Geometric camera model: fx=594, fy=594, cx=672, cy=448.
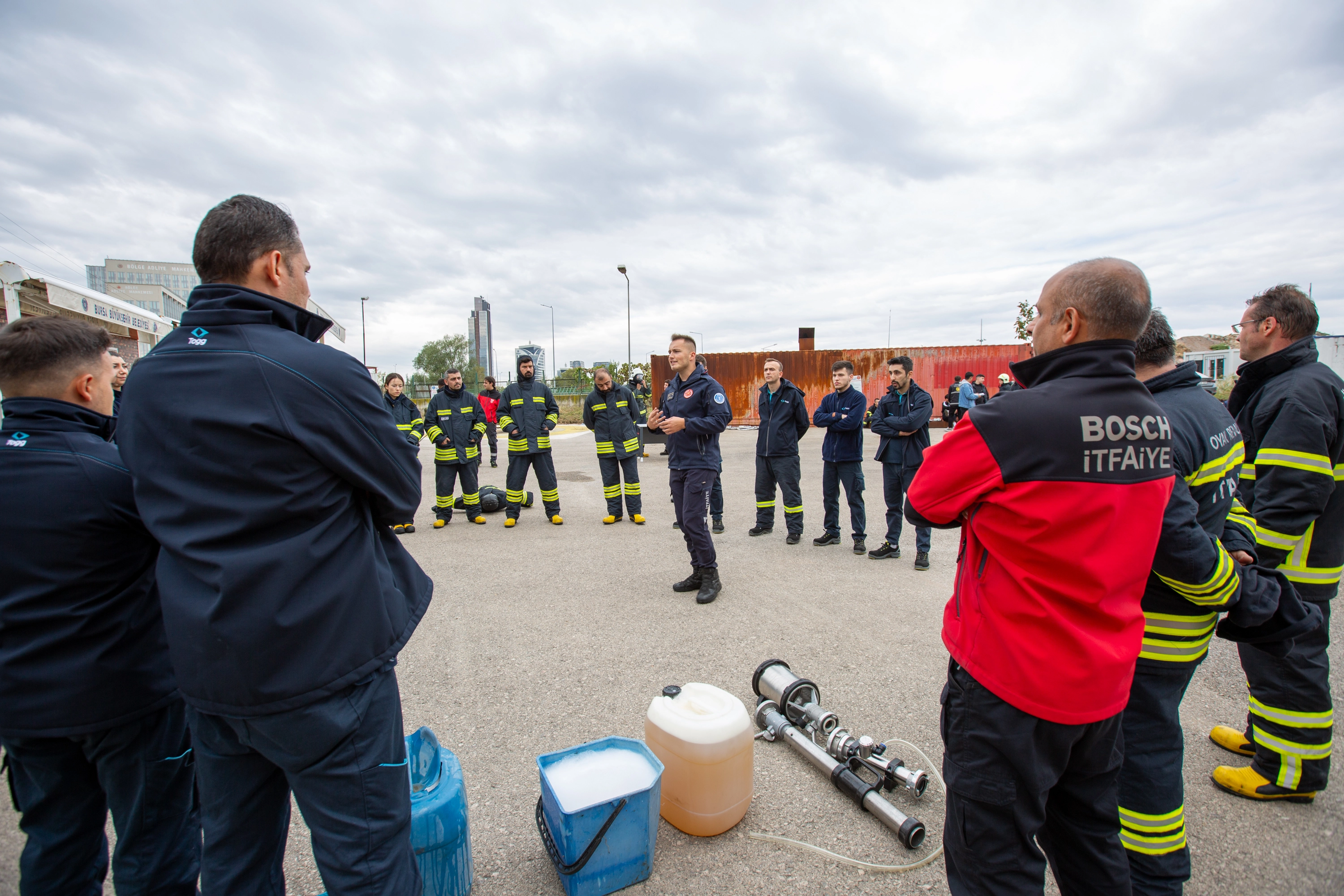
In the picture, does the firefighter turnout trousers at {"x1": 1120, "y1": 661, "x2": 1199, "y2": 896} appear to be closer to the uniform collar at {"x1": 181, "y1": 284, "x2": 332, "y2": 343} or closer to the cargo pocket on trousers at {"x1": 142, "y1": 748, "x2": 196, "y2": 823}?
the uniform collar at {"x1": 181, "y1": 284, "x2": 332, "y2": 343}

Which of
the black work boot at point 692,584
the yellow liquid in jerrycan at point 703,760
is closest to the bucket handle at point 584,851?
the yellow liquid in jerrycan at point 703,760

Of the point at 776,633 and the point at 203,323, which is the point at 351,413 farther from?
the point at 776,633

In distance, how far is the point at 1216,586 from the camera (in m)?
1.72

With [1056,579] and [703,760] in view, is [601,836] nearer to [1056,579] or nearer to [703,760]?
[703,760]

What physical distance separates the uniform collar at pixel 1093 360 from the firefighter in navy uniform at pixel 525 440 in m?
6.55

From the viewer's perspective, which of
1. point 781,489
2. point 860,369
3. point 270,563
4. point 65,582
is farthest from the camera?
point 860,369

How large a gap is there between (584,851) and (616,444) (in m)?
5.96

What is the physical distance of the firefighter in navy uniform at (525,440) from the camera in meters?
7.68

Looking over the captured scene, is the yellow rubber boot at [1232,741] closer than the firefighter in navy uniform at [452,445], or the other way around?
the yellow rubber boot at [1232,741]

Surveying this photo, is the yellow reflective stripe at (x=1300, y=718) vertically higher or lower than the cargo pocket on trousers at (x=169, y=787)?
lower

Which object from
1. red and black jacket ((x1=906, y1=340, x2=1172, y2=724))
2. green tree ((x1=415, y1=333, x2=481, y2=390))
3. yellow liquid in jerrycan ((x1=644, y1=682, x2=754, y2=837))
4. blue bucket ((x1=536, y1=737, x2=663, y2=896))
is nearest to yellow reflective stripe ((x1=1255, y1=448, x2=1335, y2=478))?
red and black jacket ((x1=906, y1=340, x2=1172, y2=724))

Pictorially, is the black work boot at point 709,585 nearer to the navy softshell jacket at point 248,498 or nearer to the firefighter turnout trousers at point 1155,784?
the firefighter turnout trousers at point 1155,784

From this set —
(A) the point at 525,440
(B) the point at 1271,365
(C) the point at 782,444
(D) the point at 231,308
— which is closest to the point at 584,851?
A: (D) the point at 231,308

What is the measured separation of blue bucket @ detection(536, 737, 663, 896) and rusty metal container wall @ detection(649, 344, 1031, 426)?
65.4 feet
